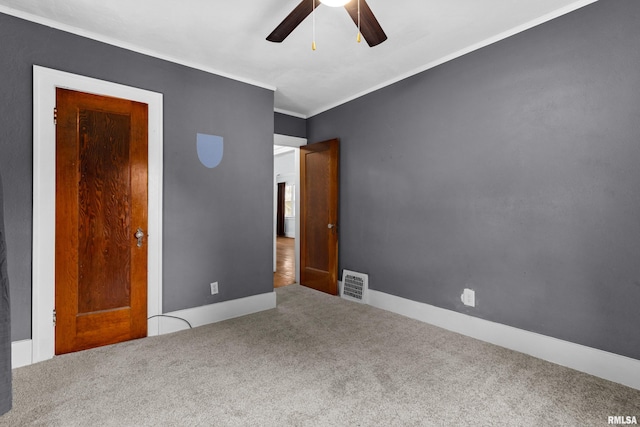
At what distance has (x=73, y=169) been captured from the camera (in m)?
2.54

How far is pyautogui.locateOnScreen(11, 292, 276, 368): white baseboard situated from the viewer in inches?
92.9

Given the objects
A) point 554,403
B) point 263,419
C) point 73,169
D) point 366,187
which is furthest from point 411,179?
point 73,169

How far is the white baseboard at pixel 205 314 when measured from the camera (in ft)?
7.74

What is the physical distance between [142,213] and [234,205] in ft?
2.95

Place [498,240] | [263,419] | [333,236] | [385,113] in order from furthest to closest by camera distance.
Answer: [333,236]
[385,113]
[498,240]
[263,419]

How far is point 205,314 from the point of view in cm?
320

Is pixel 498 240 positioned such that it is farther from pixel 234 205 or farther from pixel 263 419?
pixel 234 205

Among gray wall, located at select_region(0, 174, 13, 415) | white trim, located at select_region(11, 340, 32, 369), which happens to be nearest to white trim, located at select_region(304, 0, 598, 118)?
gray wall, located at select_region(0, 174, 13, 415)

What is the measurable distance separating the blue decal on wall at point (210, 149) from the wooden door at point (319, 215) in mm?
1495

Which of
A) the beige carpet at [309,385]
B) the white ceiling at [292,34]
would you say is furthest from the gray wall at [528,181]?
the beige carpet at [309,385]

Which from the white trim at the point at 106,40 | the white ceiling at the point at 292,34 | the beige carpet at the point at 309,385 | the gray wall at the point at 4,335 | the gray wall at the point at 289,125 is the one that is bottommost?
the beige carpet at the point at 309,385

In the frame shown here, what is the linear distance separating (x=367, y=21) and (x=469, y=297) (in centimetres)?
243

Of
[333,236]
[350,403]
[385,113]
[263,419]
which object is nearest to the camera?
[263,419]

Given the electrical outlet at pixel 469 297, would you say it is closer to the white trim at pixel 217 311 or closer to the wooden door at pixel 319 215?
the wooden door at pixel 319 215
